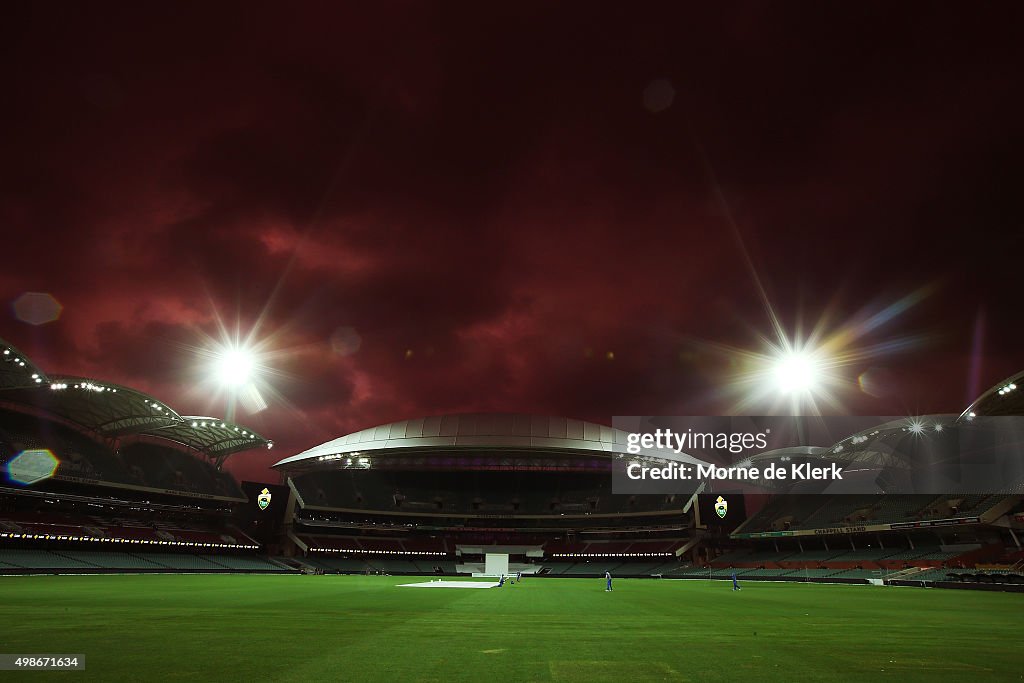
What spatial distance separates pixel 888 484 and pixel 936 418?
50.2 ft

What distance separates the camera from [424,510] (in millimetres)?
92062

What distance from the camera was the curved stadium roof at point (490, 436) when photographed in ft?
254

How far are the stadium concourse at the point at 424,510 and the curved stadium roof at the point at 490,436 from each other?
244 millimetres

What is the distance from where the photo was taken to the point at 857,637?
13.3 m

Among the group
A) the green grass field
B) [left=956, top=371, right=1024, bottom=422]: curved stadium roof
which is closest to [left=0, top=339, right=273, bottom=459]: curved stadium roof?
the green grass field

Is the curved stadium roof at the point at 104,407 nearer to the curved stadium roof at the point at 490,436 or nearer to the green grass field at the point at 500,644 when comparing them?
the curved stadium roof at the point at 490,436

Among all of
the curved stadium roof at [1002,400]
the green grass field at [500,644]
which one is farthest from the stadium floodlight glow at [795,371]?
the green grass field at [500,644]

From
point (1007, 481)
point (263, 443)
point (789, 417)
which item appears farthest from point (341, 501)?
point (1007, 481)

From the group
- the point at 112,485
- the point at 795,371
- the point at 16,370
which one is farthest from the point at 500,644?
the point at 112,485

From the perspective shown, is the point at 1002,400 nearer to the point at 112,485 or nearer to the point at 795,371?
the point at 795,371

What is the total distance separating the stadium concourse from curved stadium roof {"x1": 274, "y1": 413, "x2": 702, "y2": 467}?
24 cm

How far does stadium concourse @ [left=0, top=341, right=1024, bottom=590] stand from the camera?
53.3 metres

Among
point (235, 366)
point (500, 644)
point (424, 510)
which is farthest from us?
point (424, 510)

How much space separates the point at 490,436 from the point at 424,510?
22599mm
